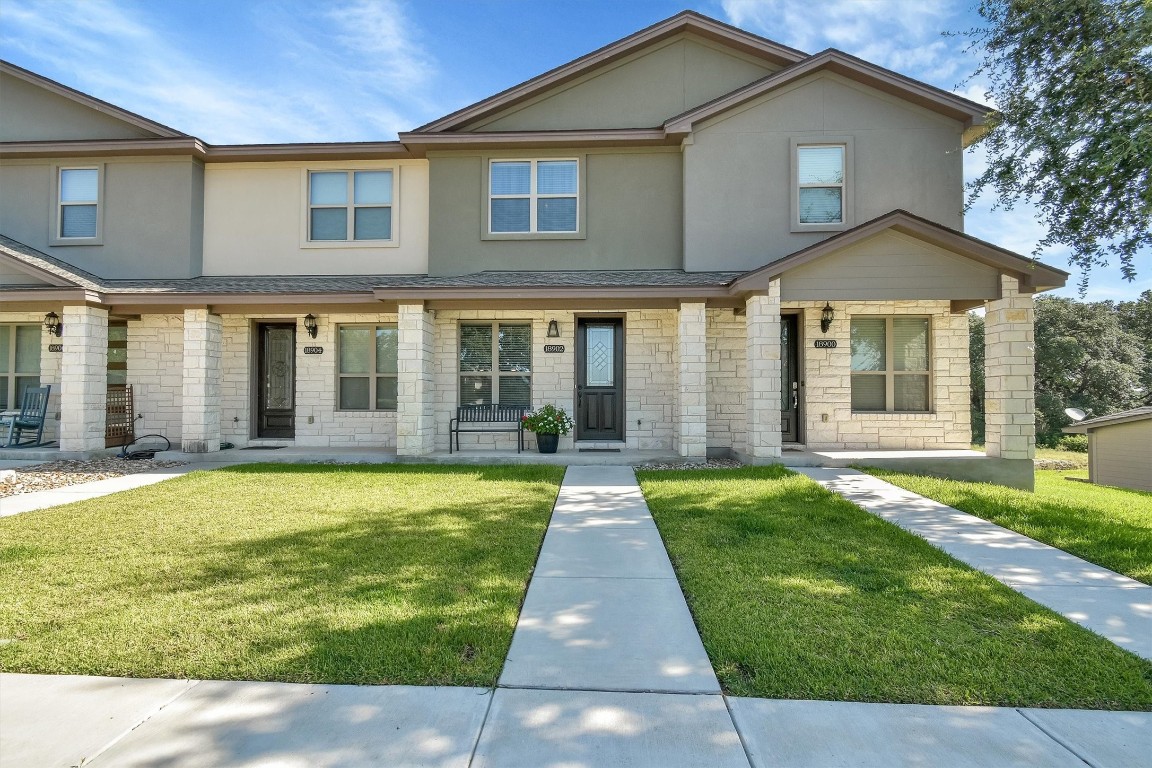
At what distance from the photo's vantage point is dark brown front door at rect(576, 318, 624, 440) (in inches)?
426

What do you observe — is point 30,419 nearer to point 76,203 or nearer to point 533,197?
point 76,203

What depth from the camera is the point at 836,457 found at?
900 cm

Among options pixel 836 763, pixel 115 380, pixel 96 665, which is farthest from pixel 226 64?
pixel 836 763

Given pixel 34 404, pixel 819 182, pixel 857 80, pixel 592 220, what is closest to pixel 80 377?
pixel 34 404

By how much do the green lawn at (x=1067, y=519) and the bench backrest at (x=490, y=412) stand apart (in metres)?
6.22

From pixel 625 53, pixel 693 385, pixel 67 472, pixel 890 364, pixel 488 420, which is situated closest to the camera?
pixel 67 472

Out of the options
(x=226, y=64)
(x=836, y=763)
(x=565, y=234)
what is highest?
(x=226, y=64)

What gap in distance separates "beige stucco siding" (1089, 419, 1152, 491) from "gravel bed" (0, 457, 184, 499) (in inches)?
906

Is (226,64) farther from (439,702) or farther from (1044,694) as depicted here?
(1044,694)

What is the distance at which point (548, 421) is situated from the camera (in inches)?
390

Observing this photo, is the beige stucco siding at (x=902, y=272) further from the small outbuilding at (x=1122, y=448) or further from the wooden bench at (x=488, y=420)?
the small outbuilding at (x=1122, y=448)

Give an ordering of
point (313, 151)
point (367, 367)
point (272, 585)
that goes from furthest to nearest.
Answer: point (367, 367)
point (313, 151)
point (272, 585)

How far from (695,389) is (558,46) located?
8483 mm

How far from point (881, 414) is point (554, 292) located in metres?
6.49
